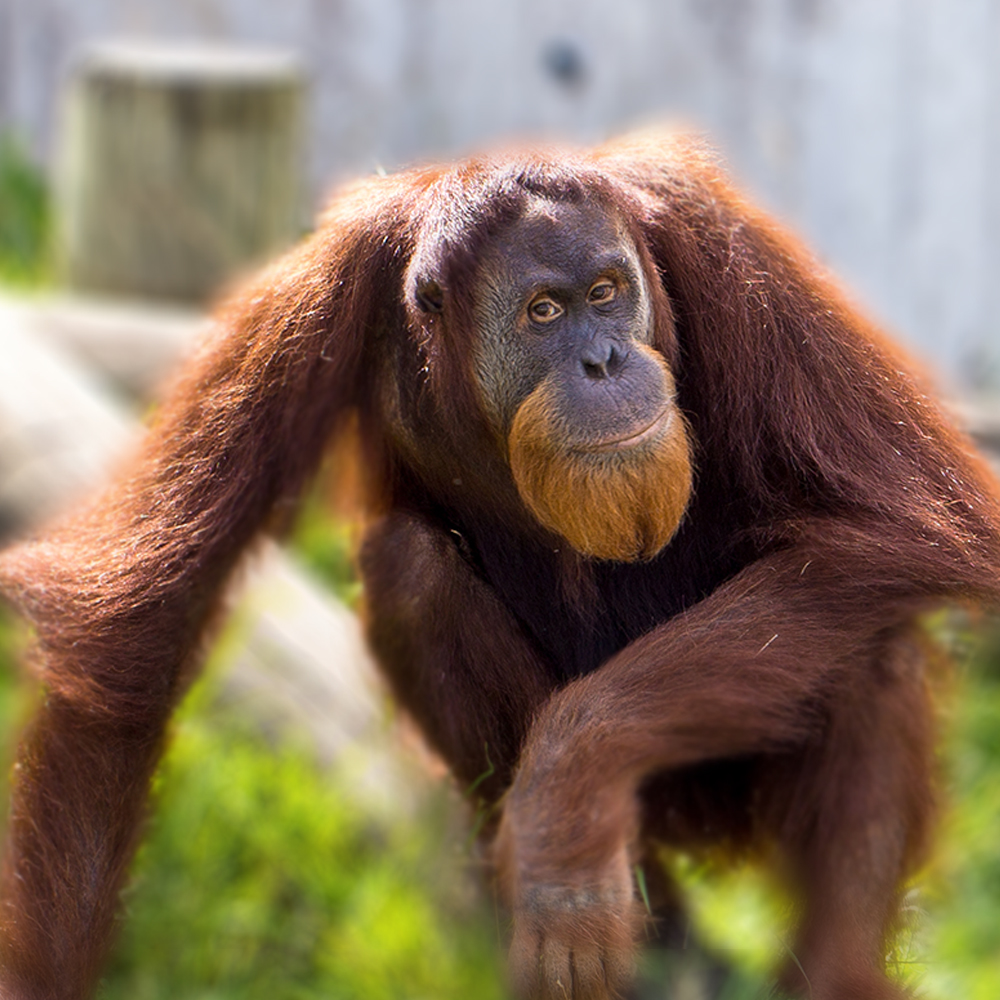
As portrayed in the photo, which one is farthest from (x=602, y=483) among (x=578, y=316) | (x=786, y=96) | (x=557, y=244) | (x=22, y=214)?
(x=22, y=214)

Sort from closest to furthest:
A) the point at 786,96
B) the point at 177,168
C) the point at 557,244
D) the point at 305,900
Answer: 1. the point at 557,244
2. the point at 305,900
3. the point at 177,168
4. the point at 786,96

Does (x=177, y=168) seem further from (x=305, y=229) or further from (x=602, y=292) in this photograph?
(x=602, y=292)

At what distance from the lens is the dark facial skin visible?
6.83ft

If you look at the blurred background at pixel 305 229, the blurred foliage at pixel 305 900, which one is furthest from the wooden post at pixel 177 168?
the blurred foliage at pixel 305 900

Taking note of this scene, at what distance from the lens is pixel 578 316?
212cm

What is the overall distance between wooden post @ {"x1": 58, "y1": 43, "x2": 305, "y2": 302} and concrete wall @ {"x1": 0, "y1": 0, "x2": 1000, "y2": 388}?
1306 mm

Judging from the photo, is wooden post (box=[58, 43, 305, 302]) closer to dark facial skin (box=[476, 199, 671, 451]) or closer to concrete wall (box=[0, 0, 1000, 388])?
concrete wall (box=[0, 0, 1000, 388])

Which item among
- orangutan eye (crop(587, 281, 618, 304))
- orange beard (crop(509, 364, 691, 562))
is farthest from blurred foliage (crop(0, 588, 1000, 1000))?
orangutan eye (crop(587, 281, 618, 304))

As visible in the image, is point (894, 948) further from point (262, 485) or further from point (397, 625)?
point (262, 485)

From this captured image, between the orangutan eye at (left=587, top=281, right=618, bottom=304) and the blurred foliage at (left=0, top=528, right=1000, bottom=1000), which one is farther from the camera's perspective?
the blurred foliage at (left=0, top=528, right=1000, bottom=1000)

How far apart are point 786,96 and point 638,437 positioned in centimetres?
529

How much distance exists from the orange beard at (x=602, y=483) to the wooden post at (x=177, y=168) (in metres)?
3.73

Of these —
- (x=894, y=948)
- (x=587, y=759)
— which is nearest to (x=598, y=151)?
(x=587, y=759)

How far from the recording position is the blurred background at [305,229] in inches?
147
